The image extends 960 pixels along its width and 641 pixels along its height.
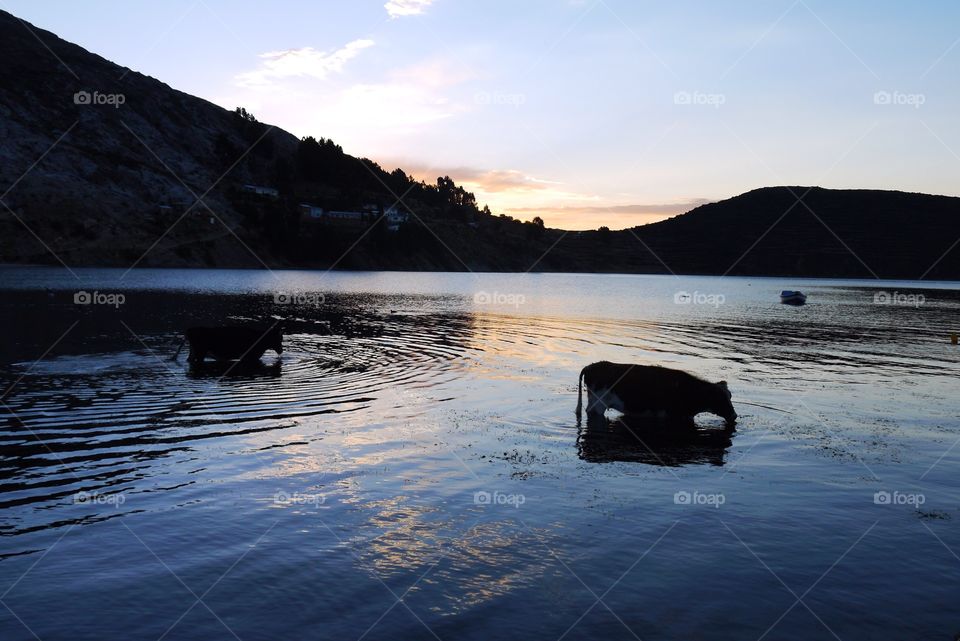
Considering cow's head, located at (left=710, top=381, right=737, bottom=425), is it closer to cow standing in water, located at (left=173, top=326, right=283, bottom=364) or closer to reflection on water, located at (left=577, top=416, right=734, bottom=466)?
reflection on water, located at (left=577, top=416, right=734, bottom=466)

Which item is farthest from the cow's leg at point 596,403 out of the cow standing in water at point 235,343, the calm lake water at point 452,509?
the cow standing in water at point 235,343

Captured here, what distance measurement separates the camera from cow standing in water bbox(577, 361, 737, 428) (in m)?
21.3

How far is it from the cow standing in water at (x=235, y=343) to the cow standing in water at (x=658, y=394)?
1656 centimetres

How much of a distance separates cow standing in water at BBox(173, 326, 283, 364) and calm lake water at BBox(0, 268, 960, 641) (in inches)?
82.4

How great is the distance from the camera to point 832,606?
9.80 metres

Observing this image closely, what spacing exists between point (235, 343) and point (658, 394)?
19.6m

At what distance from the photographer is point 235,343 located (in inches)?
1258

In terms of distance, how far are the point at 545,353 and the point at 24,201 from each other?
476 ft

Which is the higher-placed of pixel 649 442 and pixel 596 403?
pixel 596 403

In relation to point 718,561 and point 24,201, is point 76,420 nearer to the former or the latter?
point 718,561

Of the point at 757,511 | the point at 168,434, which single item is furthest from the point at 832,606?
the point at 168,434

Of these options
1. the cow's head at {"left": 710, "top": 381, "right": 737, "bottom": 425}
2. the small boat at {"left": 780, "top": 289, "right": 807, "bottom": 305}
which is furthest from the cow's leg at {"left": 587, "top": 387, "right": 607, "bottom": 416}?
the small boat at {"left": 780, "top": 289, "right": 807, "bottom": 305}

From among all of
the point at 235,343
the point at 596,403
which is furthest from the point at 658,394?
the point at 235,343

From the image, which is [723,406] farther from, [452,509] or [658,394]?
[452,509]
